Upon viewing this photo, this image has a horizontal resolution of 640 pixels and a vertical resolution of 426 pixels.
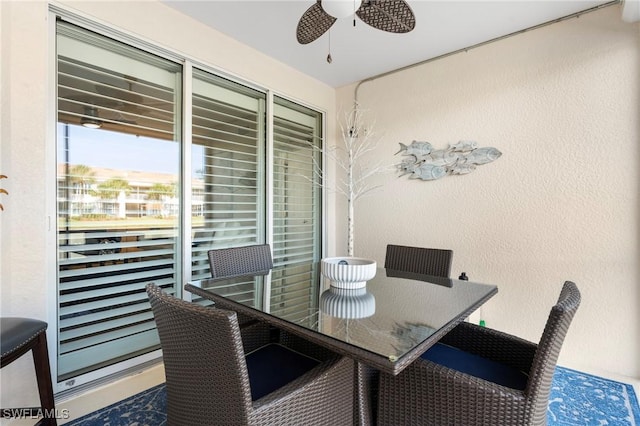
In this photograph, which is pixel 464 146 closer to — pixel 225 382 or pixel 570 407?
pixel 570 407

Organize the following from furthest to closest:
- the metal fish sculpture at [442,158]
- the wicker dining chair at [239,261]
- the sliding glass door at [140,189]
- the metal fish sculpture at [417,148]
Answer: the metal fish sculpture at [417,148], the metal fish sculpture at [442,158], the wicker dining chair at [239,261], the sliding glass door at [140,189]

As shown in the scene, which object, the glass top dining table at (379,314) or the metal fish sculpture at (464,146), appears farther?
the metal fish sculpture at (464,146)

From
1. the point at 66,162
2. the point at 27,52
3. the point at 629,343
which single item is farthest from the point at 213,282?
the point at 629,343

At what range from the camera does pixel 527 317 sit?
2.54 metres

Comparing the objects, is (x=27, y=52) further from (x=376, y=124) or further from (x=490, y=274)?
(x=490, y=274)

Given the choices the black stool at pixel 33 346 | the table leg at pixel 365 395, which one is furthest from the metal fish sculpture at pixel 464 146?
the black stool at pixel 33 346

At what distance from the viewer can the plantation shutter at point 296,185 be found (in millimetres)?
3258

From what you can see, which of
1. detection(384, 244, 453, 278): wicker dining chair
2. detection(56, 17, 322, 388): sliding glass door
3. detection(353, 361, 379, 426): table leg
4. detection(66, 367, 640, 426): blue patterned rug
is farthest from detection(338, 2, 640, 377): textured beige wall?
detection(353, 361, 379, 426): table leg

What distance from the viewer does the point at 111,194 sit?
6.95ft

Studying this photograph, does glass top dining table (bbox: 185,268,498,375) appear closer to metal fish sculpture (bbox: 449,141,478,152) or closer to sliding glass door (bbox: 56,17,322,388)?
sliding glass door (bbox: 56,17,322,388)

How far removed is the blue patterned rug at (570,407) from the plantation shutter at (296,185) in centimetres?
152

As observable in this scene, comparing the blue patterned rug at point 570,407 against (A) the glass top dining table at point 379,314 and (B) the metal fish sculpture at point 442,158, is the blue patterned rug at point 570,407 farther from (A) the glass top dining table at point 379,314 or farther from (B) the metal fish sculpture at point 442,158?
(B) the metal fish sculpture at point 442,158

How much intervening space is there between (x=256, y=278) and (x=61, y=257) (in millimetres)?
1175

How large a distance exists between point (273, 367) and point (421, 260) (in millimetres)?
1357
